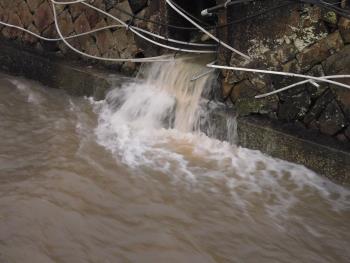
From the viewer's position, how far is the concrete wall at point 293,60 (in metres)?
4.28

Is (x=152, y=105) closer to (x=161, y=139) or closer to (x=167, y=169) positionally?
(x=161, y=139)

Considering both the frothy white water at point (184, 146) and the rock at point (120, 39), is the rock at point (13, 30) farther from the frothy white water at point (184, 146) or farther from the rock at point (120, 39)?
the frothy white water at point (184, 146)

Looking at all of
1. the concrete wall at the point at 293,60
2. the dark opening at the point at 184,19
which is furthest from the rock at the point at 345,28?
the dark opening at the point at 184,19

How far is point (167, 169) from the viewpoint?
447 cm

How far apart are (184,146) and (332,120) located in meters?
1.64

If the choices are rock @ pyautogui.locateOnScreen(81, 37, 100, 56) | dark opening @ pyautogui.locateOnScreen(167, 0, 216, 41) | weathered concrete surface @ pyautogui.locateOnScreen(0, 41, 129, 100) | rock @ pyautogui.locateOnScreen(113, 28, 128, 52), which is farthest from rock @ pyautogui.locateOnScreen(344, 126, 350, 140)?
rock @ pyautogui.locateOnScreen(81, 37, 100, 56)

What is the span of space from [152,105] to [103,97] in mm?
934

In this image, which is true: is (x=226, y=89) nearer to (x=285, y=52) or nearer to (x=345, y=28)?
(x=285, y=52)

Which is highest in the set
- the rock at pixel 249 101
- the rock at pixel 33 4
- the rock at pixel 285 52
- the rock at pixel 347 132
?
the rock at pixel 33 4

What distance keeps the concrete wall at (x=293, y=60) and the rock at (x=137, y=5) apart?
1494mm

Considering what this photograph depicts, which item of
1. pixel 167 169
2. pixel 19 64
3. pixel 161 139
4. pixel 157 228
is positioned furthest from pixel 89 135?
pixel 19 64

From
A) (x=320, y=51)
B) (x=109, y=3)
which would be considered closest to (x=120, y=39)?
(x=109, y=3)

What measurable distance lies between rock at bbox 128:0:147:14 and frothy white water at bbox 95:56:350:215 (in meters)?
0.83

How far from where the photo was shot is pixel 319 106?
4453mm
